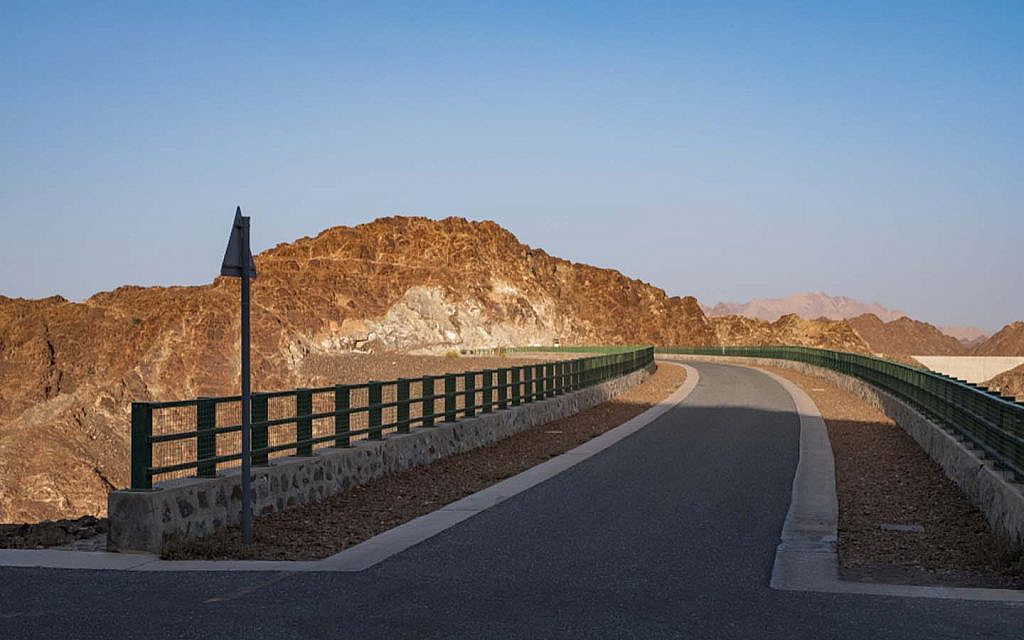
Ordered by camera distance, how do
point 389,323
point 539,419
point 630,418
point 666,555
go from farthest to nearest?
point 389,323
point 630,418
point 539,419
point 666,555

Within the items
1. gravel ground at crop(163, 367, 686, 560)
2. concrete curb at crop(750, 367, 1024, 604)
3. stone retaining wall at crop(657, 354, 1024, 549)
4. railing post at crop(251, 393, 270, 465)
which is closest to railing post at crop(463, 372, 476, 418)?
gravel ground at crop(163, 367, 686, 560)

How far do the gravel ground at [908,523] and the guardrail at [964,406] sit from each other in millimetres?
781

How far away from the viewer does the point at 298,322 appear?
514ft

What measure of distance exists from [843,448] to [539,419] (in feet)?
25.5

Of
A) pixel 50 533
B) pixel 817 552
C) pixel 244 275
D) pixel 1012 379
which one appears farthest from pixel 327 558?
pixel 1012 379

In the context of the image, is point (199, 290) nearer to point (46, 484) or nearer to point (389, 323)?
point (389, 323)

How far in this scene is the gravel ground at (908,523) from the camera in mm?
9578

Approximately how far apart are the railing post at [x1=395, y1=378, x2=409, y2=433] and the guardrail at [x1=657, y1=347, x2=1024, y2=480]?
27.7 ft

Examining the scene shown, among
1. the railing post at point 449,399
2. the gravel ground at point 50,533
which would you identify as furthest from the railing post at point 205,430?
the railing post at point 449,399

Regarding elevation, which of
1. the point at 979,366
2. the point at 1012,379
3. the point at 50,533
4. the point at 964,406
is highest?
the point at 964,406

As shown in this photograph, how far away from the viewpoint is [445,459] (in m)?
19.0

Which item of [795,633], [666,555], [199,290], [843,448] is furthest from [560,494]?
[199,290]

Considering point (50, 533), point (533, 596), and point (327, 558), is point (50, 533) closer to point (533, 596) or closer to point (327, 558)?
point (327, 558)

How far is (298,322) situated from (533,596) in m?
152
